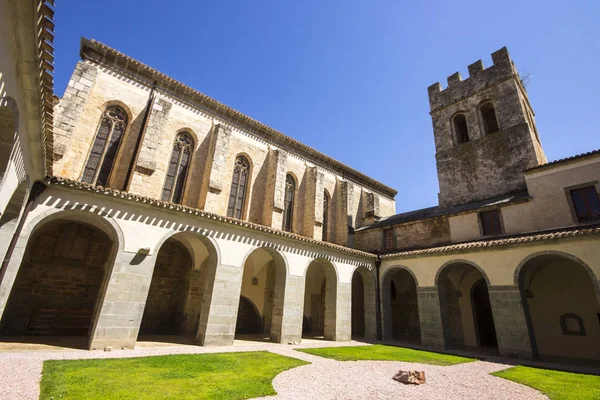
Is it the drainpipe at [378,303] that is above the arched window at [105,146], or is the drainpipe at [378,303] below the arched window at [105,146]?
below

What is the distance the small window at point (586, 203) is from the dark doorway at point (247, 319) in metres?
16.3

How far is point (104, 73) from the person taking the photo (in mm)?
13773

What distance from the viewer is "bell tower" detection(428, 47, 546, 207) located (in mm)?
17375

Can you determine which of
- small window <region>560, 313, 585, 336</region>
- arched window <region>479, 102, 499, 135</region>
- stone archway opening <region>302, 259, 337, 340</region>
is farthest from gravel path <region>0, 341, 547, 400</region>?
arched window <region>479, 102, 499, 135</region>

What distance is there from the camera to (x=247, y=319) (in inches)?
634

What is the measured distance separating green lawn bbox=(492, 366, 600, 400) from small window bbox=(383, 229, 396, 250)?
1002cm

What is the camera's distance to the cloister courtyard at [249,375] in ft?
16.8

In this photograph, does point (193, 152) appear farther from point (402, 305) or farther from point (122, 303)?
point (402, 305)

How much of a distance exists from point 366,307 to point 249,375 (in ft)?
35.8

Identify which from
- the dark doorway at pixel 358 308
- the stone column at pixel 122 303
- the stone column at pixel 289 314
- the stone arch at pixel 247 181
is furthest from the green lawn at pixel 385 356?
the stone arch at pixel 247 181

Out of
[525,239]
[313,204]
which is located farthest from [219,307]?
[525,239]

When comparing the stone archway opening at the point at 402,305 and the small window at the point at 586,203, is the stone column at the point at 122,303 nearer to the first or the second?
the stone archway opening at the point at 402,305

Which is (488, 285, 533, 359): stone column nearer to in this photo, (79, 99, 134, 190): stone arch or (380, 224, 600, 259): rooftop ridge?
(380, 224, 600, 259): rooftop ridge

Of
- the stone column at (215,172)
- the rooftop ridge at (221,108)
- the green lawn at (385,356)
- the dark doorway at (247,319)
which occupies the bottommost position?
the green lawn at (385,356)
